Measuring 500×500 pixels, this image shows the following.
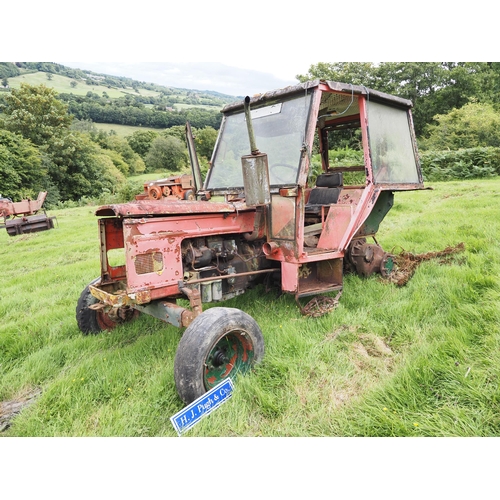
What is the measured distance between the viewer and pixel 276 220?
345 cm

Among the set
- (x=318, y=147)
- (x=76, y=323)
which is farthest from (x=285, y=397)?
(x=318, y=147)

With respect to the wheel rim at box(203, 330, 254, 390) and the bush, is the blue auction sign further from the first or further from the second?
the bush

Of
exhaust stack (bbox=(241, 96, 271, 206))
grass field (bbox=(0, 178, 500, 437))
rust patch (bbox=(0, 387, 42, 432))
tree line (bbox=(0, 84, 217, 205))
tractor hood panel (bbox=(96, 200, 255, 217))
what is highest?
tree line (bbox=(0, 84, 217, 205))

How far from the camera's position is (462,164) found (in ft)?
46.6

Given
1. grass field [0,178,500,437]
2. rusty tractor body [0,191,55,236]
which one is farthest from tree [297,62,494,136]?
grass field [0,178,500,437]

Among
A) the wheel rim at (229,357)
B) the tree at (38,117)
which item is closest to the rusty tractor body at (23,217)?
the tree at (38,117)

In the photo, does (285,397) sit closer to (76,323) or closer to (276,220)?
(276,220)

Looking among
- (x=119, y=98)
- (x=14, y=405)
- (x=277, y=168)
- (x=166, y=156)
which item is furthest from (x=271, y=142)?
(x=166, y=156)

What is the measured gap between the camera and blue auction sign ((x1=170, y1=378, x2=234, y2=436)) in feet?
6.88

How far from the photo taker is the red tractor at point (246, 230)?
8.54 ft

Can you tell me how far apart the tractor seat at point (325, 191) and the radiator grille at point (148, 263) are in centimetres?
229

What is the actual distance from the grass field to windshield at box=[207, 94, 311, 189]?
1.34m

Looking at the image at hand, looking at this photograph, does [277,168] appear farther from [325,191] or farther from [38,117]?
[38,117]
